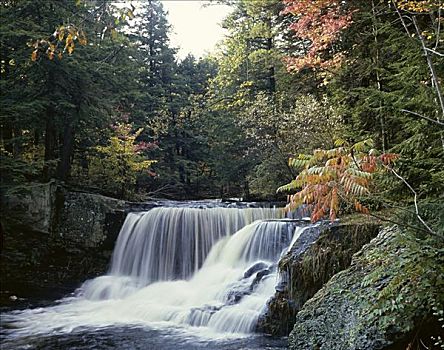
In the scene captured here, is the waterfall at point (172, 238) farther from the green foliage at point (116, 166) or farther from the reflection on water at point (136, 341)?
the reflection on water at point (136, 341)

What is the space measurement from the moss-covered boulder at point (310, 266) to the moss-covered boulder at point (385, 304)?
1.28 meters

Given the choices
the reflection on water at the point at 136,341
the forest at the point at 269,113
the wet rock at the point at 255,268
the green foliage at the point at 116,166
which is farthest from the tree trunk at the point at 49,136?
the wet rock at the point at 255,268

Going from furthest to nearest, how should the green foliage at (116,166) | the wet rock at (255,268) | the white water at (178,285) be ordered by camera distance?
the green foliage at (116,166)
the wet rock at (255,268)
the white water at (178,285)

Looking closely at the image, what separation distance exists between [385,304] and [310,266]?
8.59 ft

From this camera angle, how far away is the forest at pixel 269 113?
14.5 feet

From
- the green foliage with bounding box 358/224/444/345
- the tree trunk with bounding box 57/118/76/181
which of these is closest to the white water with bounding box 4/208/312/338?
the tree trunk with bounding box 57/118/76/181

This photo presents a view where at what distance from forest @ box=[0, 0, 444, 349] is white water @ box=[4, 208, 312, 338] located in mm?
1683

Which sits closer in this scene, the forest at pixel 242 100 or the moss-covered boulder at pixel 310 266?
the forest at pixel 242 100

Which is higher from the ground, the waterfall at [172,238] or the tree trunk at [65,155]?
the tree trunk at [65,155]

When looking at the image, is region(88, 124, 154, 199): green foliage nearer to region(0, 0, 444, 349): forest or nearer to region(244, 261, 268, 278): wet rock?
region(0, 0, 444, 349): forest

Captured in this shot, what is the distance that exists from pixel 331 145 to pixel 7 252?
9437mm

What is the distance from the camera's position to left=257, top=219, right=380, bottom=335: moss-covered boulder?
21.2 feet

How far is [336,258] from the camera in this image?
256 inches

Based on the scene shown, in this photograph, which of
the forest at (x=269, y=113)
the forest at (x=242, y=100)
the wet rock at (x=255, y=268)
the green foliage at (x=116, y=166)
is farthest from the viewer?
the green foliage at (x=116, y=166)
